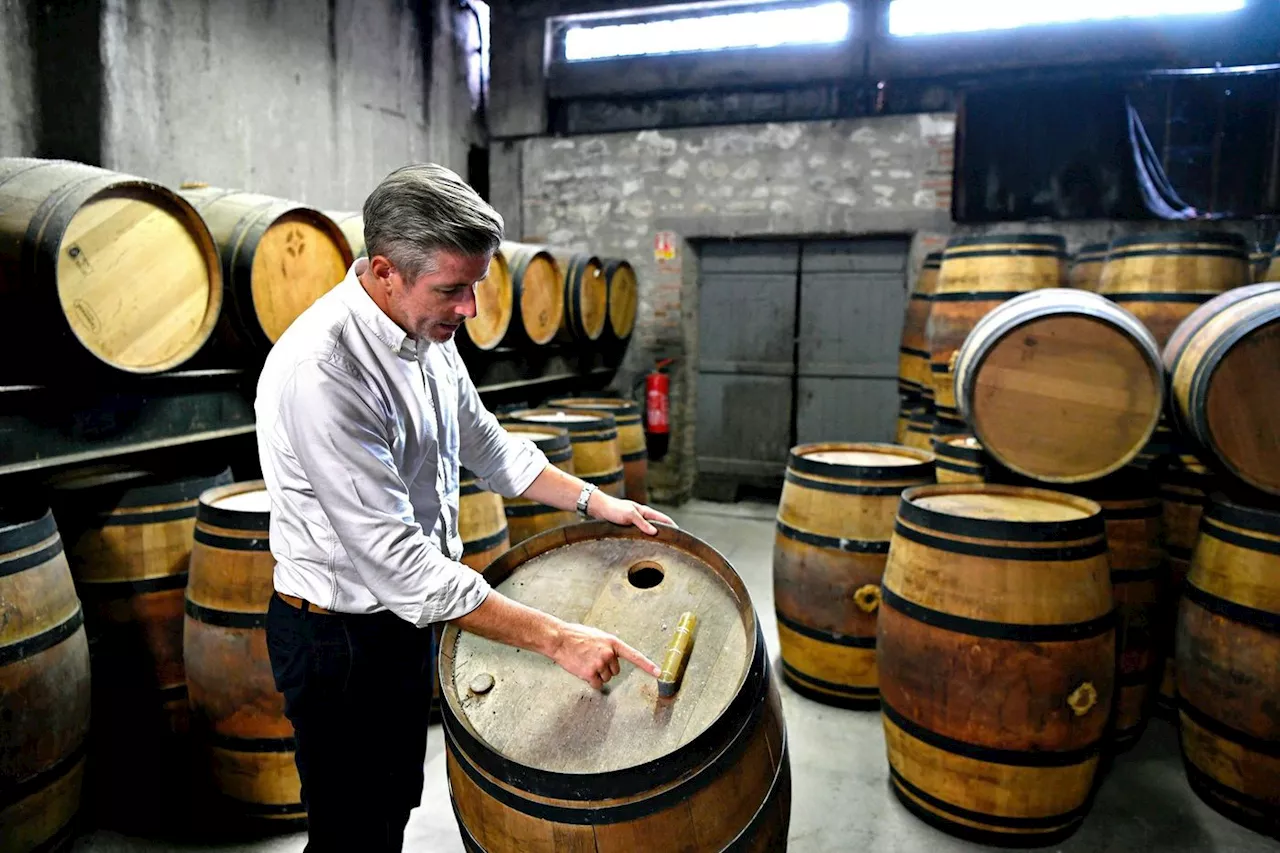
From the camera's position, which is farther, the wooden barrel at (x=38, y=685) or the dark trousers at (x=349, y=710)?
the wooden barrel at (x=38, y=685)

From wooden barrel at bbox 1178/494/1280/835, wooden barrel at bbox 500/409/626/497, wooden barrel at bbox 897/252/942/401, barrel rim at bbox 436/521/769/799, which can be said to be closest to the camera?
barrel rim at bbox 436/521/769/799

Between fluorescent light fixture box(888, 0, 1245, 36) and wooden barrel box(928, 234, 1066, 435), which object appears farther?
fluorescent light fixture box(888, 0, 1245, 36)

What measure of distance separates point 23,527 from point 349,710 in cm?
121

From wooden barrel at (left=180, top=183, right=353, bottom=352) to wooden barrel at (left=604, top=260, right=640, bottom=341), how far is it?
3392 mm

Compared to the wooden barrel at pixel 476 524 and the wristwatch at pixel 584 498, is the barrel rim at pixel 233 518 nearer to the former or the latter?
the wooden barrel at pixel 476 524

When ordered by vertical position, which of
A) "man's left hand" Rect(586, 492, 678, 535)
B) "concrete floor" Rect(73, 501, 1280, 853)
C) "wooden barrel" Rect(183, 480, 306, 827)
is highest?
"man's left hand" Rect(586, 492, 678, 535)

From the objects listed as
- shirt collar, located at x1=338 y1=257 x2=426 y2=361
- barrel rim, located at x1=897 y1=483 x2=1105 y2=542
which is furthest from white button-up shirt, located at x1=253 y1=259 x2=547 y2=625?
barrel rim, located at x1=897 y1=483 x2=1105 y2=542

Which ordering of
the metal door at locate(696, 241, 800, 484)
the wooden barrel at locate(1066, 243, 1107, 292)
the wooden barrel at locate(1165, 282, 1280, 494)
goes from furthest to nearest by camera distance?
the metal door at locate(696, 241, 800, 484) < the wooden barrel at locate(1066, 243, 1107, 292) < the wooden barrel at locate(1165, 282, 1280, 494)

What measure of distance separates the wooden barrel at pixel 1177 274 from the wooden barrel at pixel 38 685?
4237 mm

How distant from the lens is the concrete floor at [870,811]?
2.50 m

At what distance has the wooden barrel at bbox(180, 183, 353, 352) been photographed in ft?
10.3

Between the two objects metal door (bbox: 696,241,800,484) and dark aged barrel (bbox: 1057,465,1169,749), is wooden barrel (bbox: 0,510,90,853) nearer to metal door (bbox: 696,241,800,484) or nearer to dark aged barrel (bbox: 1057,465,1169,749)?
dark aged barrel (bbox: 1057,465,1169,749)

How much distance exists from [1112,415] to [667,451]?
187 inches

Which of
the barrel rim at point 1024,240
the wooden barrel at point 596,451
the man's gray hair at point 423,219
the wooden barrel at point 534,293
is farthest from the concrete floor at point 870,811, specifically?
the wooden barrel at point 534,293
